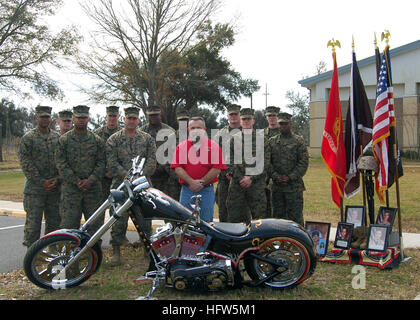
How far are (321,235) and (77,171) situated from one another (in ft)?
10.4

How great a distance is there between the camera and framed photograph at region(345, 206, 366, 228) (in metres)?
5.54

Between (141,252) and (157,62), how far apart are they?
49.3 feet

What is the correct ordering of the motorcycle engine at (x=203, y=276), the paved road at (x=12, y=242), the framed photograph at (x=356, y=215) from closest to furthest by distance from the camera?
the motorcycle engine at (x=203, y=276) → the framed photograph at (x=356, y=215) → the paved road at (x=12, y=242)

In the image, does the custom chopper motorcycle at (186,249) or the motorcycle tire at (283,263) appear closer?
the custom chopper motorcycle at (186,249)

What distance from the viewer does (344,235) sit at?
17.3 ft

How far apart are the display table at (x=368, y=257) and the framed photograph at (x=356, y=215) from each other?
0.51 m

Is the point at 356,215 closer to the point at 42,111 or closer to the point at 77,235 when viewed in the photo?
the point at 77,235

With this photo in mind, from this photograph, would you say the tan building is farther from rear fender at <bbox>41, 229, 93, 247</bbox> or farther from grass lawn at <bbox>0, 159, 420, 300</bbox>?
rear fender at <bbox>41, 229, 93, 247</bbox>

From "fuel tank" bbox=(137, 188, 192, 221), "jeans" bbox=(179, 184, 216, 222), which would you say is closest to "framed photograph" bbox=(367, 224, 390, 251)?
"jeans" bbox=(179, 184, 216, 222)

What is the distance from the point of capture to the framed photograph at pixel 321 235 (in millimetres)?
5242

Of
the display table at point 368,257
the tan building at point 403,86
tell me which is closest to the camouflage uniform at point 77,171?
the display table at point 368,257

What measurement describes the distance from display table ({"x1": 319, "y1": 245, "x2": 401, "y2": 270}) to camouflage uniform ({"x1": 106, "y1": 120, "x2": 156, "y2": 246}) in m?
2.53

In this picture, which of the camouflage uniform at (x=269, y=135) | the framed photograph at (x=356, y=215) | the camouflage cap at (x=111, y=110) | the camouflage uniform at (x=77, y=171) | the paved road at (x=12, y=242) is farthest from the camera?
the camouflage cap at (x=111, y=110)

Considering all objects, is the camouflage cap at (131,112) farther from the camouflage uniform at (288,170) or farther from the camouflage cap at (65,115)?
the camouflage uniform at (288,170)
